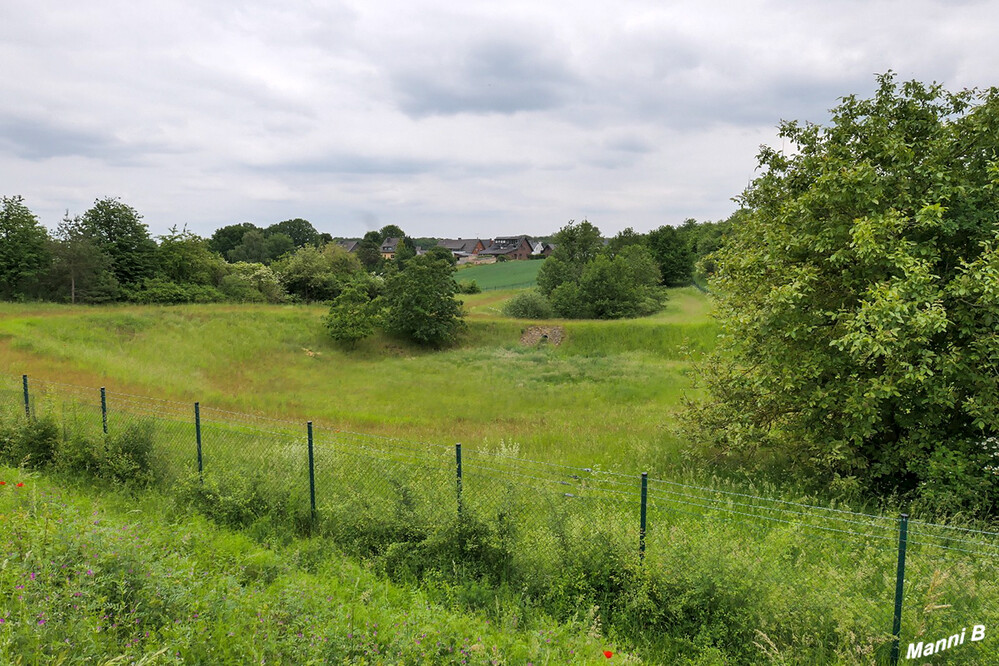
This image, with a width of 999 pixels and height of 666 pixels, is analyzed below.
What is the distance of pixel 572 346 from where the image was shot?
38781mm

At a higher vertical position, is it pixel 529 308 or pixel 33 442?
pixel 529 308

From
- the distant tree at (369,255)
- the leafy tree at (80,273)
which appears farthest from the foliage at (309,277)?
the distant tree at (369,255)

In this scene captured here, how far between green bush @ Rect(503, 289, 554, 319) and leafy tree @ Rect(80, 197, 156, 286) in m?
33.5

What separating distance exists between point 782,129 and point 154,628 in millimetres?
13510

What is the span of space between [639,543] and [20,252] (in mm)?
52644

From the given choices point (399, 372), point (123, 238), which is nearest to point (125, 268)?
point (123, 238)

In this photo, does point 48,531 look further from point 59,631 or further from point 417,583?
point 417,583

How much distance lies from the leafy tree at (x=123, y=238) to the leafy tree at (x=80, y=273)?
2591 millimetres

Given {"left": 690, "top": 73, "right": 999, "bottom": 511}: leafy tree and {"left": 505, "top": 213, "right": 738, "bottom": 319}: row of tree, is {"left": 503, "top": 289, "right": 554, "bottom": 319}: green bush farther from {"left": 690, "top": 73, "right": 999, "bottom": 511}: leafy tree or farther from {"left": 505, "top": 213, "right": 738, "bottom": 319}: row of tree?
{"left": 690, "top": 73, "right": 999, "bottom": 511}: leafy tree

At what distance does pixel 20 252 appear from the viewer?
4109cm

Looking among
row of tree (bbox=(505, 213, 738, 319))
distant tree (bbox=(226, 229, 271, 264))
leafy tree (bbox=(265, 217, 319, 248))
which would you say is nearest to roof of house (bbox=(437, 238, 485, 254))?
leafy tree (bbox=(265, 217, 319, 248))

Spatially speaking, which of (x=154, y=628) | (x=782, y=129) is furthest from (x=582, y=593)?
(x=782, y=129)

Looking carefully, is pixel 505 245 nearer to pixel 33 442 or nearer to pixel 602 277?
pixel 602 277

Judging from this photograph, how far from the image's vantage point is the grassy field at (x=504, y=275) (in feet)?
241
